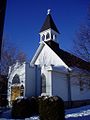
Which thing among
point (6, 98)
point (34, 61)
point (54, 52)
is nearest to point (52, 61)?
point (54, 52)

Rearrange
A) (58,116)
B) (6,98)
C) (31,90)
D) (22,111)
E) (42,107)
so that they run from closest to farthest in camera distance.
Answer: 1. (58,116)
2. (42,107)
3. (22,111)
4. (31,90)
5. (6,98)

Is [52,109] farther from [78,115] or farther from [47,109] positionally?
[78,115]

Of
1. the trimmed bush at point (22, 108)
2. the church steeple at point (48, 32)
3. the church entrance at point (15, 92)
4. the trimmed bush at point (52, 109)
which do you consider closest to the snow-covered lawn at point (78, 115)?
the trimmed bush at point (52, 109)

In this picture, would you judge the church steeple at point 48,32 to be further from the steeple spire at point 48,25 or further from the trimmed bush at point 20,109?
the trimmed bush at point 20,109

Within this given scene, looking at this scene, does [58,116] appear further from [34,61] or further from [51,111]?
[34,61]

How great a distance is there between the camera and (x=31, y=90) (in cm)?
2277

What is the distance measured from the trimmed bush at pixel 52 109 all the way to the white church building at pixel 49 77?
691cm

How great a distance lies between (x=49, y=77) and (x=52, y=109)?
1041cm

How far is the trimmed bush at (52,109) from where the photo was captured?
1173 centimetres

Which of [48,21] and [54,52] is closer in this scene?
[54,52]

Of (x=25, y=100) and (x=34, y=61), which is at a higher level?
(x=34, y=61)

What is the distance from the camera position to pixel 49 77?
880 inches


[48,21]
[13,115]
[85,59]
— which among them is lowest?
[13,115]

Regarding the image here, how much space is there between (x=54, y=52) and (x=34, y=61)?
4102 millimetres
